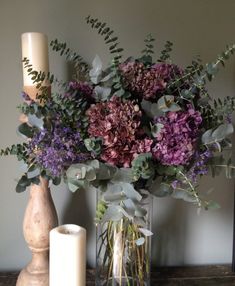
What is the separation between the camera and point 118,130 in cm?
61

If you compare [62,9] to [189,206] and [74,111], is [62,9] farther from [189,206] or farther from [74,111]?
[189,206]

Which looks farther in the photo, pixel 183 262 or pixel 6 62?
pixel 183 262

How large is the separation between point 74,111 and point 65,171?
119 millimetres

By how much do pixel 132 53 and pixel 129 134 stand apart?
0.46 metres

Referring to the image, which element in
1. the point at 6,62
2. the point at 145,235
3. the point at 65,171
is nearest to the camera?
the point at 65,171

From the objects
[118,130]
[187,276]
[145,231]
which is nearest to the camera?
[118,130]

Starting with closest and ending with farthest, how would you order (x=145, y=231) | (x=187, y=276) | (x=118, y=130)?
Result: (x=118, y=130)
(x=145, y=231)
(x=187, y=276)

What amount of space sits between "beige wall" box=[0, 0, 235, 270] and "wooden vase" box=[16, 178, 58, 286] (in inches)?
6.7

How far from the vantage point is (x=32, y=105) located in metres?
0.66

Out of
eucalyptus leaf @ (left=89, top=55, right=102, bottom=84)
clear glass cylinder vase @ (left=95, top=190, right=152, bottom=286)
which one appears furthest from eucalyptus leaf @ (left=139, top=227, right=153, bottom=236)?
eucalyptus leaf @ (left=89, top=55, right=102, bottom=84)

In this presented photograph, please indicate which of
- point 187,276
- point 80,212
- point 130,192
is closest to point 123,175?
point 130,192

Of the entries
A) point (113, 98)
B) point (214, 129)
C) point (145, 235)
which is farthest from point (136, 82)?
point (145, 235)

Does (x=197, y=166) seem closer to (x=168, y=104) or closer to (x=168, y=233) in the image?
(x=168, y=104)

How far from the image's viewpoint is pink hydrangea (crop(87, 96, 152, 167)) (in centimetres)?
61
